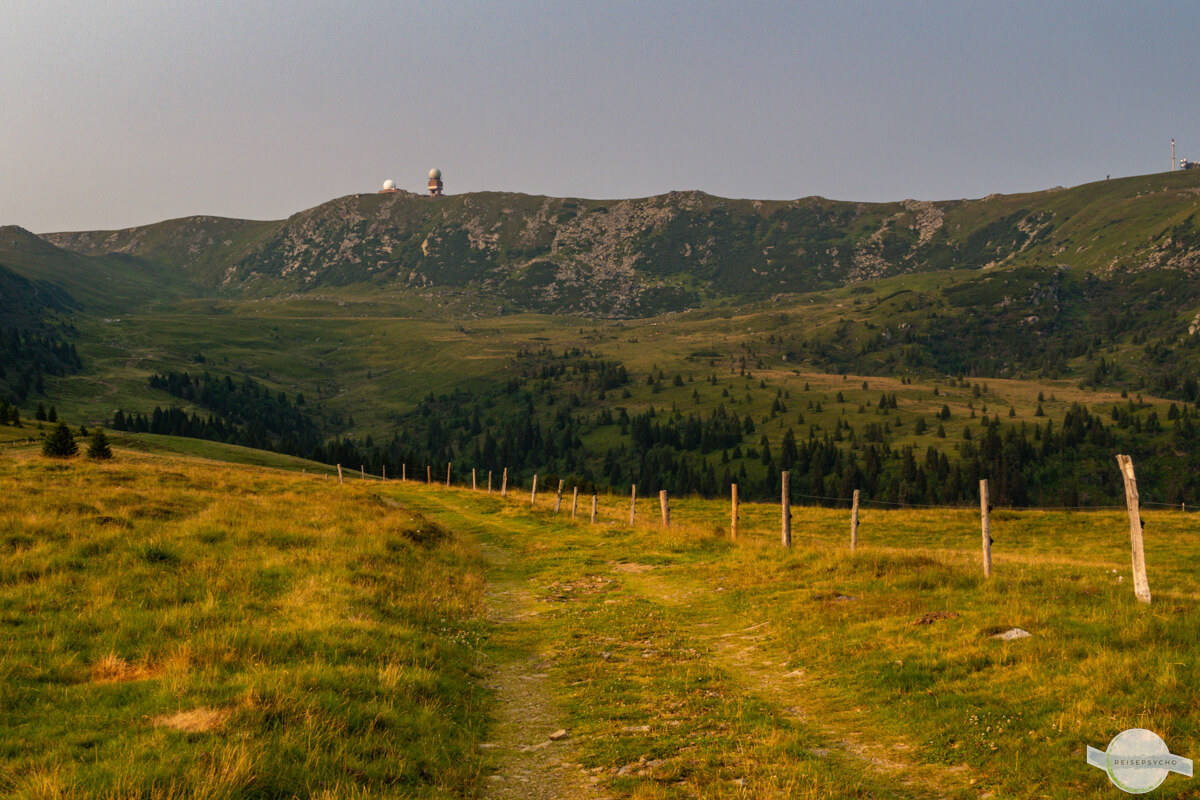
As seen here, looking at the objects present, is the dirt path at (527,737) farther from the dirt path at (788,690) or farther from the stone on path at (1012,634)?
the stone on path at (1012,634)

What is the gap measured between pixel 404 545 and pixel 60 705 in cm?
1695

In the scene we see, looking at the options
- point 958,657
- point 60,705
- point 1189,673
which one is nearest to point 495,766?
point 60,705

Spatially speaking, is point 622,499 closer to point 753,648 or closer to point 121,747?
point 753,648

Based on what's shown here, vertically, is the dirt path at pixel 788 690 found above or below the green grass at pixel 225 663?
below

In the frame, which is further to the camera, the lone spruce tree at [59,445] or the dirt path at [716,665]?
the lone spruce tree at [59,445]

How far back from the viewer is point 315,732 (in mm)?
9359

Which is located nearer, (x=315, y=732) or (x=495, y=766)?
(x=315, y=732)
